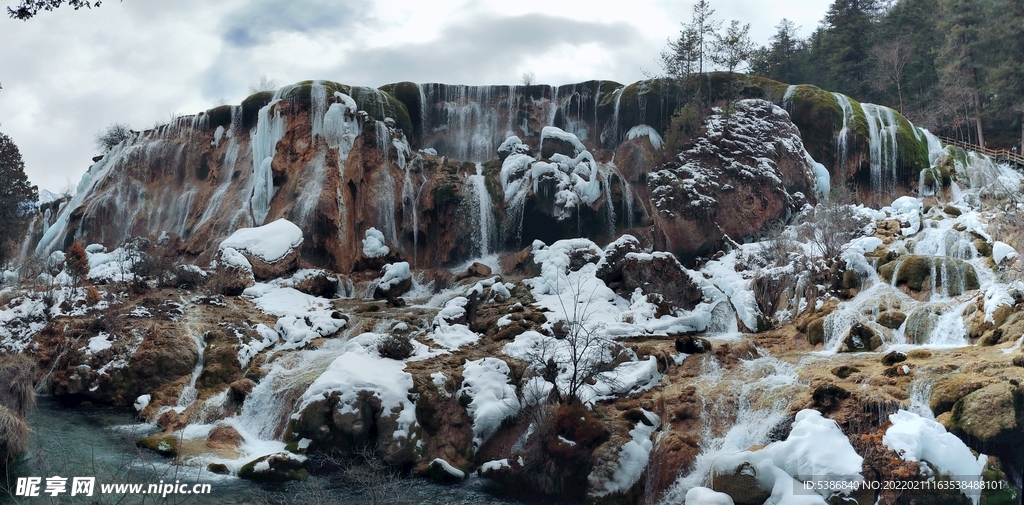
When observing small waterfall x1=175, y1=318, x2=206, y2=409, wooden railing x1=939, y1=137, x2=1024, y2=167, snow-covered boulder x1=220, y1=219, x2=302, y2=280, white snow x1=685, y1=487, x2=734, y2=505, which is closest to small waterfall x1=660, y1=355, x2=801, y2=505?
white snow x1=685, y1=487, x2=734, y2=505

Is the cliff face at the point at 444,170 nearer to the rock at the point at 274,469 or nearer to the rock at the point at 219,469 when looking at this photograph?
the rock at the point at 219,469

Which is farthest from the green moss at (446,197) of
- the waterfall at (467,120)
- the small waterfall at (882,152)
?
the small waterfall at (882,152)

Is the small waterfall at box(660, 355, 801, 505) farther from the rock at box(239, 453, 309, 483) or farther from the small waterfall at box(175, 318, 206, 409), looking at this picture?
the small waterfall at box(175, 318, 206, 409)

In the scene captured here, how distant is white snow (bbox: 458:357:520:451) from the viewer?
17594mm

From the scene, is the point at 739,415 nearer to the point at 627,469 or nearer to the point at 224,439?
the point at 627,469

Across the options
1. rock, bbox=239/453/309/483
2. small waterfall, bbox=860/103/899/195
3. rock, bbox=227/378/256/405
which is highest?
small waterfall, bbox=860/103/899/195

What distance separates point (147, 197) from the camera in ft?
133

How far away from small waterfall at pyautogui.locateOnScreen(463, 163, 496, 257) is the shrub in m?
13.9

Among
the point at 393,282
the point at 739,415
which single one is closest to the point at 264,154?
the point at 393,282

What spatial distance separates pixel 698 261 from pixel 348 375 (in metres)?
17.7

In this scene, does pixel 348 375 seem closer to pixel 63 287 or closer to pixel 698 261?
pixel 63 287

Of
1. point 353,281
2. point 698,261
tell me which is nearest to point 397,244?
point 353,281

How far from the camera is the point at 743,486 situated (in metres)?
13.2

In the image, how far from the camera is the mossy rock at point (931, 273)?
21219mm
